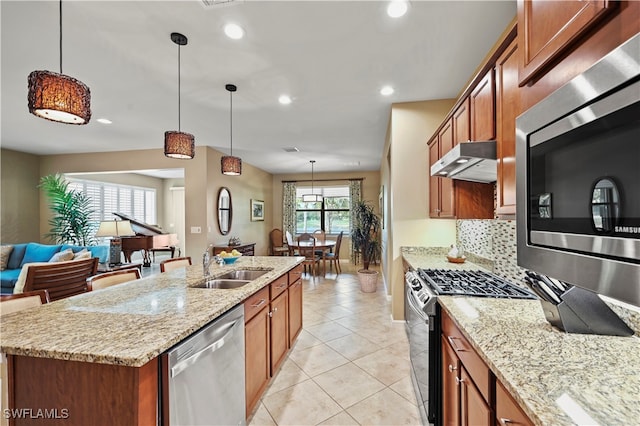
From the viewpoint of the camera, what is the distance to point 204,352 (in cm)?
129

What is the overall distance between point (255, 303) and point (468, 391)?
1.30 metres

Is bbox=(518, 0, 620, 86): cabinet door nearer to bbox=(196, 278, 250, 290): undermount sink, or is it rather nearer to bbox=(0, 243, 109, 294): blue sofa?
bbox=(196, 278, 250, 290): undermount sink

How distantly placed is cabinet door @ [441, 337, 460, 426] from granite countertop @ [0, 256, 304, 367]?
1.19m

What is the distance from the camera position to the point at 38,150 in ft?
18.2

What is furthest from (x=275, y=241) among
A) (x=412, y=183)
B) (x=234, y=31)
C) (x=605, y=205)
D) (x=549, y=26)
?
(x=605, y=205)

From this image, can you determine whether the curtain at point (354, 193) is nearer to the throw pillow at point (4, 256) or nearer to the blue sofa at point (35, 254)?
the blue sofa at point (35, 254)

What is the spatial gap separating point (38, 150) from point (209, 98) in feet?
16.2

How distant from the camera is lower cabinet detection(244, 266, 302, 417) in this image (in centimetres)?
180

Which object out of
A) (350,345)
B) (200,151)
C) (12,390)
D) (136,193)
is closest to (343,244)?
(200,151)

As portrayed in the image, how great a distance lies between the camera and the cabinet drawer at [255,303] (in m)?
1.76

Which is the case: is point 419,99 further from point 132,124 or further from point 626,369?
point 132,124

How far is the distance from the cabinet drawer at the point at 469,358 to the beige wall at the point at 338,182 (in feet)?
22.5

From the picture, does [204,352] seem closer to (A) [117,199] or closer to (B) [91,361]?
(B) [91,361]

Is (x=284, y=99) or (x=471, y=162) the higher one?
(x=284, y=99)
